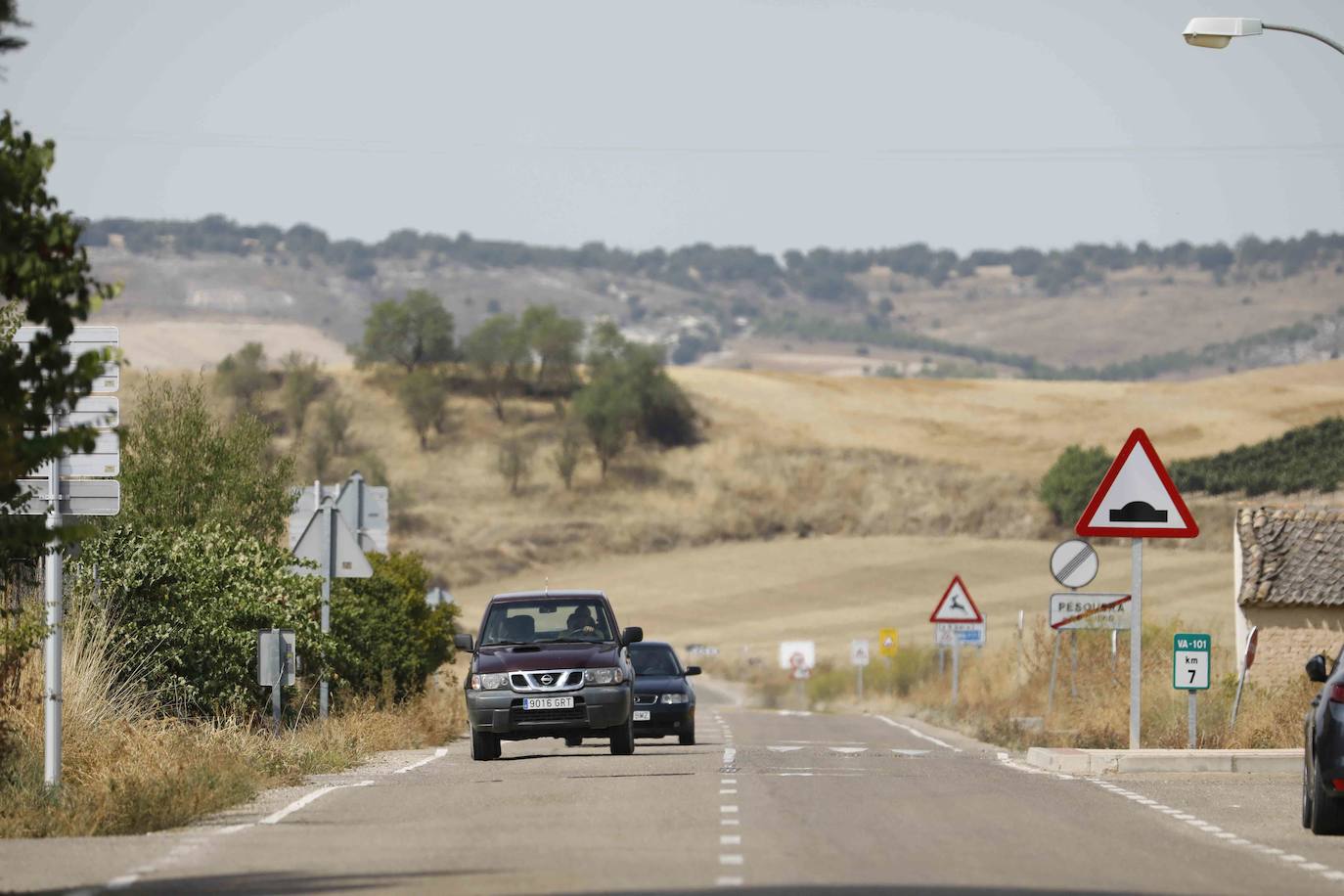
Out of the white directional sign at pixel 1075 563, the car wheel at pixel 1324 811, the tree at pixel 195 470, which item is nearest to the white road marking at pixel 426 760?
the tree at pixel 195 470

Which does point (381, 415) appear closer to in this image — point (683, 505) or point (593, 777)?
point (683, 505)

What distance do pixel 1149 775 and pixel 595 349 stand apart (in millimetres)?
113973

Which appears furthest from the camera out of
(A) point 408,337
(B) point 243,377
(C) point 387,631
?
(A) point 408,337

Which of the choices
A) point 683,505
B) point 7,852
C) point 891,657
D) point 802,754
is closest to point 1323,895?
point 7,852

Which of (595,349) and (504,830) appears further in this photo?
(595,349)

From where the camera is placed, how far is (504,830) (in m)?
15.5

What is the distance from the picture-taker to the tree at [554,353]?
5226 inches

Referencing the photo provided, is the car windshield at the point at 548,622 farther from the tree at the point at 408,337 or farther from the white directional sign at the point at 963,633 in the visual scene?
the tree at the point at 408,337

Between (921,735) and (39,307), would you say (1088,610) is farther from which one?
(39,307)

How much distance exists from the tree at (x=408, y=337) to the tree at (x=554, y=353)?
505cm

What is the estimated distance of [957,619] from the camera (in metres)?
41.4

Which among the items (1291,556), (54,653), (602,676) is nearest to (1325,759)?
(54,653)

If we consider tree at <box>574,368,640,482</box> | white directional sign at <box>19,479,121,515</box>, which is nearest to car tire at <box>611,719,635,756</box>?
white directional sign at <box>19,479,121,515</box>

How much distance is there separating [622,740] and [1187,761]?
6319mm
